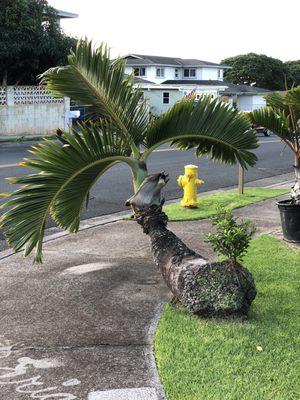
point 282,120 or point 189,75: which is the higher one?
point 189,75

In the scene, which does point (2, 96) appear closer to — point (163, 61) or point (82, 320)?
point (82, 320)

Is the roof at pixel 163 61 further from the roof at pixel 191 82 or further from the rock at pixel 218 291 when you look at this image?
the rock at pixel 218 291

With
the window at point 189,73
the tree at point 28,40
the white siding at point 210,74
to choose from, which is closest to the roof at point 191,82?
the window at point 189,73

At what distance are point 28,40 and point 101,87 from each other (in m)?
24.2

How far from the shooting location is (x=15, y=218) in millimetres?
4723

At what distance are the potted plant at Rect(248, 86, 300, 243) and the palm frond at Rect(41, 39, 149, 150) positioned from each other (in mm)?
2296

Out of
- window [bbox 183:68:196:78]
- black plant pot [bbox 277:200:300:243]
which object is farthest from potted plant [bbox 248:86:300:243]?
window [bbox 183:68:196:78]

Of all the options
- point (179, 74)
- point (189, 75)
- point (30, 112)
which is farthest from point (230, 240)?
point (189, 75)

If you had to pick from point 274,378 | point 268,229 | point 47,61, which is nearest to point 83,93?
point 274,378

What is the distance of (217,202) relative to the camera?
1078 cm

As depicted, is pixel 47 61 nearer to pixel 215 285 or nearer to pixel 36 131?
pixel 36 131

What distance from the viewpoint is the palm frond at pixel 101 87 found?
5258mm

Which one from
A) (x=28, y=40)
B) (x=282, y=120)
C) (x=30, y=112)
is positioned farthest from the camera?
(x=28, y=40)

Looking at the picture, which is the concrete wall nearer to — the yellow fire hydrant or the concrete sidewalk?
the yellow fire hydrant
